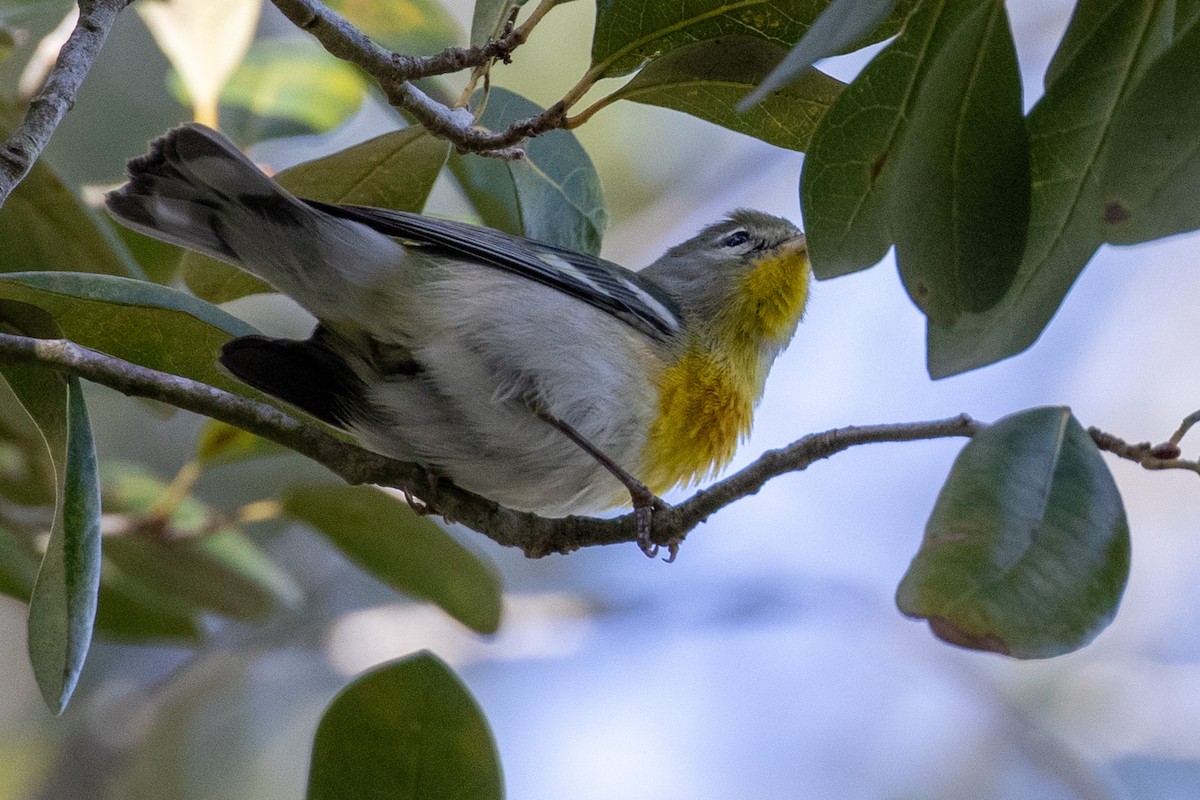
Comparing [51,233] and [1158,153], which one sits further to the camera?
[51,233]

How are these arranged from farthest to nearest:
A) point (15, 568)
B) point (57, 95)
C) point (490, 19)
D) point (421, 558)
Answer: point (421, 558), point (15, 568), point (490, 19), point (57, 95)

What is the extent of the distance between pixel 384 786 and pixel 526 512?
2.81ft

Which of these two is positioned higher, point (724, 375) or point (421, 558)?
point (724, 375)

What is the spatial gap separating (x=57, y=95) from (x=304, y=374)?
0.84m

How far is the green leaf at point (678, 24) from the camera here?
2090 mm

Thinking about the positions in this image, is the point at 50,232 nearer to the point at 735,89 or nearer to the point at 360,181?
the point at 360,181

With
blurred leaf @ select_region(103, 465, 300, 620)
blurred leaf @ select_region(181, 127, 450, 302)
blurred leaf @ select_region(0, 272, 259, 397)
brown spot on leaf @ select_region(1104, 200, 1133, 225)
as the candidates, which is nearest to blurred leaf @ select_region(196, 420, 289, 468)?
blurred leaf @ select_region(103, 465, 300, 620)

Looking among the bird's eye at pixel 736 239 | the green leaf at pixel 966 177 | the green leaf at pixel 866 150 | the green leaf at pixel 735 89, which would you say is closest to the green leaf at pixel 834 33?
the green leaf at pixel 966 177

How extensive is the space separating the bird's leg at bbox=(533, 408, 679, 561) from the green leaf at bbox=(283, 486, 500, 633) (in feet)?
1.72

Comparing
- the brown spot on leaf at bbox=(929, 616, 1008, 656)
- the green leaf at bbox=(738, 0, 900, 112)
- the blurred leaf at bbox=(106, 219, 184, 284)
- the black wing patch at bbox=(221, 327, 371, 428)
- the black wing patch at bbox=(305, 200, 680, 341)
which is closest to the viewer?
the brown spot on leaf at bbox=(929, 616, 1008, 656)

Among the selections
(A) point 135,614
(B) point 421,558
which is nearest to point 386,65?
(B) point 421,558

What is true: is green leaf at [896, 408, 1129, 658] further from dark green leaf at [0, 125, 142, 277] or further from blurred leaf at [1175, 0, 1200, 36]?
dark green leaf at [0, 125, 142, 277]

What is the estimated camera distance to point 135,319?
2.19 meters

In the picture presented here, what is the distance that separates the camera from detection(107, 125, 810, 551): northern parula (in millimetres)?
2555
